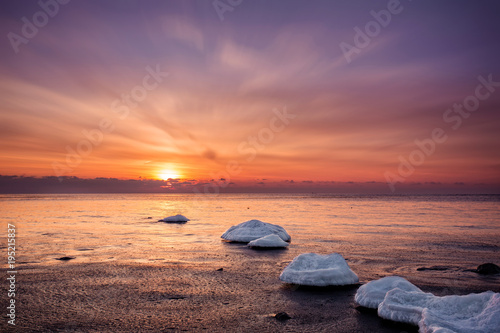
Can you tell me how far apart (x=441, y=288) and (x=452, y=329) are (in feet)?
13.8

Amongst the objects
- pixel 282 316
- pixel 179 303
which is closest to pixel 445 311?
pixel 282 316

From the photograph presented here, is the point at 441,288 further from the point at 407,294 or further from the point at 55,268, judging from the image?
the point at 55,268

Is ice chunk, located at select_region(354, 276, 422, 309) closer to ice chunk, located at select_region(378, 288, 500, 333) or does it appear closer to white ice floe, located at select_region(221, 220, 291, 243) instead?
ice chunk, located at select_region(378, 288, 500, 333)

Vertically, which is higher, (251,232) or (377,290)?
(377,290)

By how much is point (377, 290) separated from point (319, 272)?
2.04 metres

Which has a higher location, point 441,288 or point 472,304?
point 472,304

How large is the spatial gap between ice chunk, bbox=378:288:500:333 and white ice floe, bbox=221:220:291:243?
12.3 meters

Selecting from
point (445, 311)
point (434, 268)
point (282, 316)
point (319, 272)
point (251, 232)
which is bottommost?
point (434, 268)

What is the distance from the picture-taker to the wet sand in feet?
22.0

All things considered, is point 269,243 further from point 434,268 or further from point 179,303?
point 179,303

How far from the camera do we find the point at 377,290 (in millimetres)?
7859

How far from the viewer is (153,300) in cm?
831

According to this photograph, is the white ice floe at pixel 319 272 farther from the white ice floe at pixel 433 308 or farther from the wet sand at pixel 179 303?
the white ice floe at pixel 433 308

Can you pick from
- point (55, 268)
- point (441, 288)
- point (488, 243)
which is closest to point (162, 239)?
point (55, 268)
